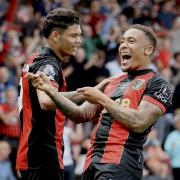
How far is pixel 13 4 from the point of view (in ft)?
51.3

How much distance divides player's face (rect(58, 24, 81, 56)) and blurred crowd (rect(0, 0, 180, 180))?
12.3 ft

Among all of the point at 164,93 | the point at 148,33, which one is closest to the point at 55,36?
the point at 148,33

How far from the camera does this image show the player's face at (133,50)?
583cm

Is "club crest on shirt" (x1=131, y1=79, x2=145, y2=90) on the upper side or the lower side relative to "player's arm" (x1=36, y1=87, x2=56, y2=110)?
upper

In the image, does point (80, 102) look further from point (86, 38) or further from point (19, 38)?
point (86, 38)

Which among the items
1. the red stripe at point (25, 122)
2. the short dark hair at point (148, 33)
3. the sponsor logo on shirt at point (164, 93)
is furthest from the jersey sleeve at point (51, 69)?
the sponsor logo on shirt at point (164, 93)

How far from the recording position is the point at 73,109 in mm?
5688

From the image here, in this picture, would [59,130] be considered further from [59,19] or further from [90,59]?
[90,59]

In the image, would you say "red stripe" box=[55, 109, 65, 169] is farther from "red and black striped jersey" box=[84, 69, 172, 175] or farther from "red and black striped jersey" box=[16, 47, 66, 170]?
"red and black striped jersey" box=[84, 69, 172, 175]

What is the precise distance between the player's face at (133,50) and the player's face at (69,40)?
715mm

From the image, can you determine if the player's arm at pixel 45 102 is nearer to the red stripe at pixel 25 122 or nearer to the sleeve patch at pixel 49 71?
the sleeve patch at pixel 49 71

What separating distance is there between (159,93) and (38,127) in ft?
3.95

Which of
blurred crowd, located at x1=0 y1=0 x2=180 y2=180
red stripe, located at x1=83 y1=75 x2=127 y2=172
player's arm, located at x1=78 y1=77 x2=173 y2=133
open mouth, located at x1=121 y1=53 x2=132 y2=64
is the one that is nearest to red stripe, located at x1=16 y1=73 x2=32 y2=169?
red stripe, located at x1=83 y1=75 x2=127 y2=172

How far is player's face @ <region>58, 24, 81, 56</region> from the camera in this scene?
6.43 metres
